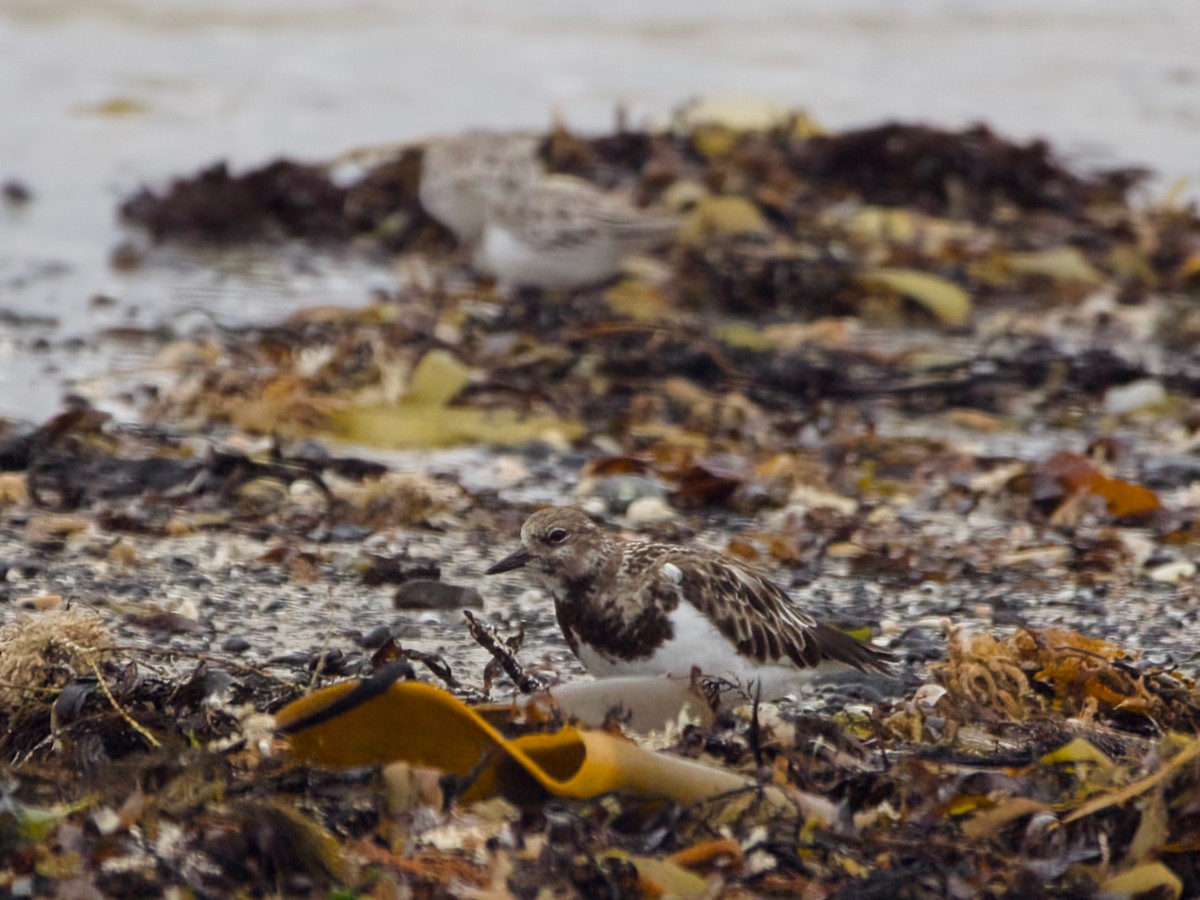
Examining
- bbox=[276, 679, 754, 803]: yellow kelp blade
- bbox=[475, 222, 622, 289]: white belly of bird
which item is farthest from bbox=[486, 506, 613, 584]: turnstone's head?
bbox=[475, 222, 622, 289]: white belly of bird

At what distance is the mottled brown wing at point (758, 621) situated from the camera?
2.78 metres

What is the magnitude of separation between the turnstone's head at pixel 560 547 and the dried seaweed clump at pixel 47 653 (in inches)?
27.0

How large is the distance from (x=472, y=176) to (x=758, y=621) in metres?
3.51

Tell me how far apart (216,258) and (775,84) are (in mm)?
4362

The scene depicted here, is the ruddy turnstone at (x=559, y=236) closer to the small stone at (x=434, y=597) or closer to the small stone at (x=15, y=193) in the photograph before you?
the small stone at (x=15, y=193)

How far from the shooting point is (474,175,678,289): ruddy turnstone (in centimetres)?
579

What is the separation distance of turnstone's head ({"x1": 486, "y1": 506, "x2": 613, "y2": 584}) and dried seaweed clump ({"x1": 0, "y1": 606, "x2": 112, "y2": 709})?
2.25 feet

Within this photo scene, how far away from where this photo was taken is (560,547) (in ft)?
9.43

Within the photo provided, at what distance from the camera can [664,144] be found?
7.41 metres

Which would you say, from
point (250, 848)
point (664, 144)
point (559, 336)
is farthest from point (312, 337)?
point (250, 848)

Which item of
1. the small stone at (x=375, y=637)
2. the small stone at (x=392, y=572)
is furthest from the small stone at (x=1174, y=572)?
the small stone at (x=375, y=637)

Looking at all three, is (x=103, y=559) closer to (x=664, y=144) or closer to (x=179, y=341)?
(x=179, y=341)

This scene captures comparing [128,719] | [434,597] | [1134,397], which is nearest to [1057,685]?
[434,597]

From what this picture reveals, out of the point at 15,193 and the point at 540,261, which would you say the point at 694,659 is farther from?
the point at 15,193
